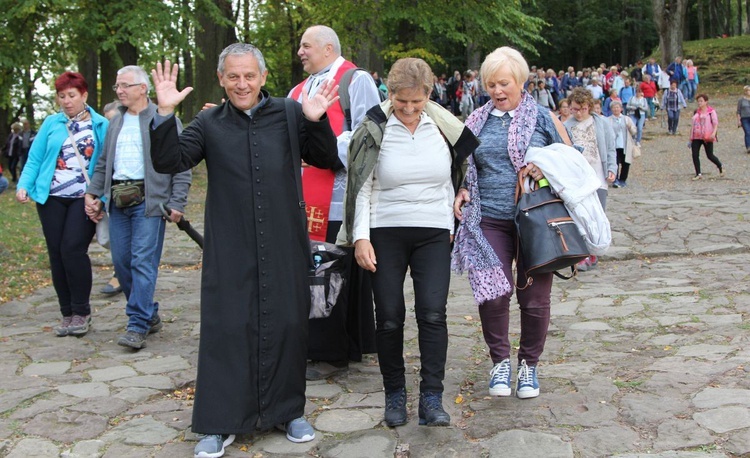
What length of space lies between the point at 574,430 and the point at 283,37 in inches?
1246

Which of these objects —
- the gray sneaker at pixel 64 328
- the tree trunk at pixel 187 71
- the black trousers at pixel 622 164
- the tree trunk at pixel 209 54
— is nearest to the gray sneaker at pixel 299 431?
the gray sneaker at pixel 64 328

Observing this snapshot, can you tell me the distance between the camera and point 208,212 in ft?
14.6

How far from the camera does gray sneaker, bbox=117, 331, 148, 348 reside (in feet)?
21.5

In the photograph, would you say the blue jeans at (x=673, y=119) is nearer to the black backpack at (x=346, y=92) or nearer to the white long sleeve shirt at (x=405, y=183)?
the black backpack at (x=346, y=92)

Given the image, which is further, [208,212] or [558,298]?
[558,298]

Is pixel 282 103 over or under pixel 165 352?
over

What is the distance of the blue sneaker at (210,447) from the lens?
4.34m

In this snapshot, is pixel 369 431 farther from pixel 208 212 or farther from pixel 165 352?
pixel 165 352

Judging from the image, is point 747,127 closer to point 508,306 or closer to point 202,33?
point 202,33

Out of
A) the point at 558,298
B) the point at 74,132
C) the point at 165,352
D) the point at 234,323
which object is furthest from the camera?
the point at 558,298

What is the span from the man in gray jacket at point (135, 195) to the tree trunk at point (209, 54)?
15.3 metres

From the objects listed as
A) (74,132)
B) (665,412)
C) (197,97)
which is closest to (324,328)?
(665,412)

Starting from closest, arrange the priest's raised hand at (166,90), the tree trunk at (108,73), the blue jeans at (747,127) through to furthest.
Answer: the priest's raised hand at (166,90), the tree trunk at (108,73), the blue jeans at (747,127)

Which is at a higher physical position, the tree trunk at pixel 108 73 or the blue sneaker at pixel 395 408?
the tree trunk at pixel 108 73
